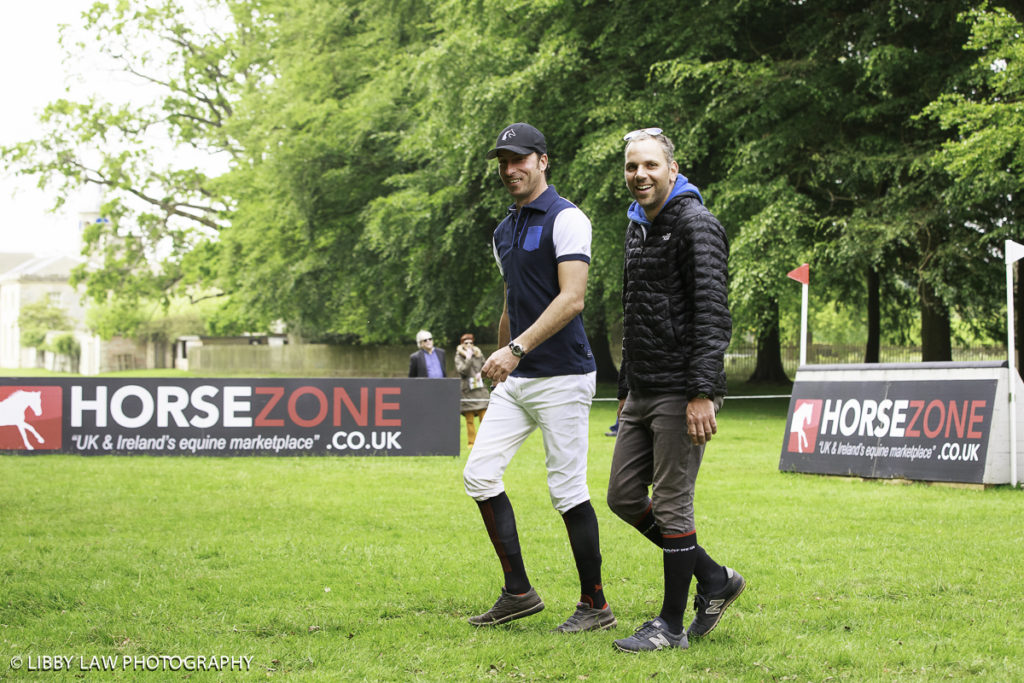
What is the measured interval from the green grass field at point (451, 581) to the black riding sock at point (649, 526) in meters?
0.54

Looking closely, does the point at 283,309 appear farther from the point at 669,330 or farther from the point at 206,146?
the point at 669,330

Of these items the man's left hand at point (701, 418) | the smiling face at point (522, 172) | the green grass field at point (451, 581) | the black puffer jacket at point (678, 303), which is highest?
the smiling face at point (522, 172)

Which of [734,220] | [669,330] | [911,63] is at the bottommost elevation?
[669,330]

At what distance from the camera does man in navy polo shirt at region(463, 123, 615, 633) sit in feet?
16.3

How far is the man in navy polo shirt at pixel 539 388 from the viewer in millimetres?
4953

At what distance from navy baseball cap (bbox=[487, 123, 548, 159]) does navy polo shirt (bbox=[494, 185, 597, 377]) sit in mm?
250

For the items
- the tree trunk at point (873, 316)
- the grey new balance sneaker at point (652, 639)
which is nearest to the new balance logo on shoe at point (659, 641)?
the grey new balance sneaker at point (652, 639)

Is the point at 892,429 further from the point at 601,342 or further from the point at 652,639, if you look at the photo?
the point at 601,342

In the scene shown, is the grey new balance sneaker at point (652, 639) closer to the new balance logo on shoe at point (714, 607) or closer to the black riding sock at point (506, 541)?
the new balance logo on shoe at point (714, 607)

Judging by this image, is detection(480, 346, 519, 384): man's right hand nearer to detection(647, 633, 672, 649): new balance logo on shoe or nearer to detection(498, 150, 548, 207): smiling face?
detection(498, 150, 548, 207): smiling face

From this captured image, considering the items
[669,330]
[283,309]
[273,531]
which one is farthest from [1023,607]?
[283,309]

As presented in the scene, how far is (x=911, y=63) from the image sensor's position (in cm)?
2116

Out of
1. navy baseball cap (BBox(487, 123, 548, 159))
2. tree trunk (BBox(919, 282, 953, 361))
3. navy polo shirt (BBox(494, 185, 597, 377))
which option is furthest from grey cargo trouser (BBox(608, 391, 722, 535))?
tree trunk (BBox(919, 282, 953, 361))

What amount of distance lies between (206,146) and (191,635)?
4294 centimetres
